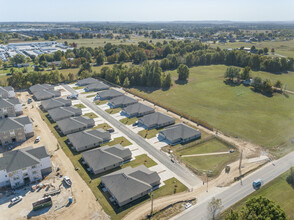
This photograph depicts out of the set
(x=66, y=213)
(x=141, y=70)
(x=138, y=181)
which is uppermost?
(x=141, y=70)

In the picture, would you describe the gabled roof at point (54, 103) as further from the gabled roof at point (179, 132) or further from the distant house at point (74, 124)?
the gabled roof at point (179, 132)

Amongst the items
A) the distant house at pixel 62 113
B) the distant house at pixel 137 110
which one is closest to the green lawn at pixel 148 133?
the distant house at pixel 137 110

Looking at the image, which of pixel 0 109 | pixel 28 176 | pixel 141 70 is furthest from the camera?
pixel 141 70

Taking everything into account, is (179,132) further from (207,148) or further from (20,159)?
(20,159)

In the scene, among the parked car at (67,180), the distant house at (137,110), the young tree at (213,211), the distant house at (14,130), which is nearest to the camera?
the young tree at (213,211)

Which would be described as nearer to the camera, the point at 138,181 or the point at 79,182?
the point at 138,181

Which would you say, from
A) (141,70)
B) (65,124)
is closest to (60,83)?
(141,70)

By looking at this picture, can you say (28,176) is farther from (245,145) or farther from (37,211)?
(245,145)
